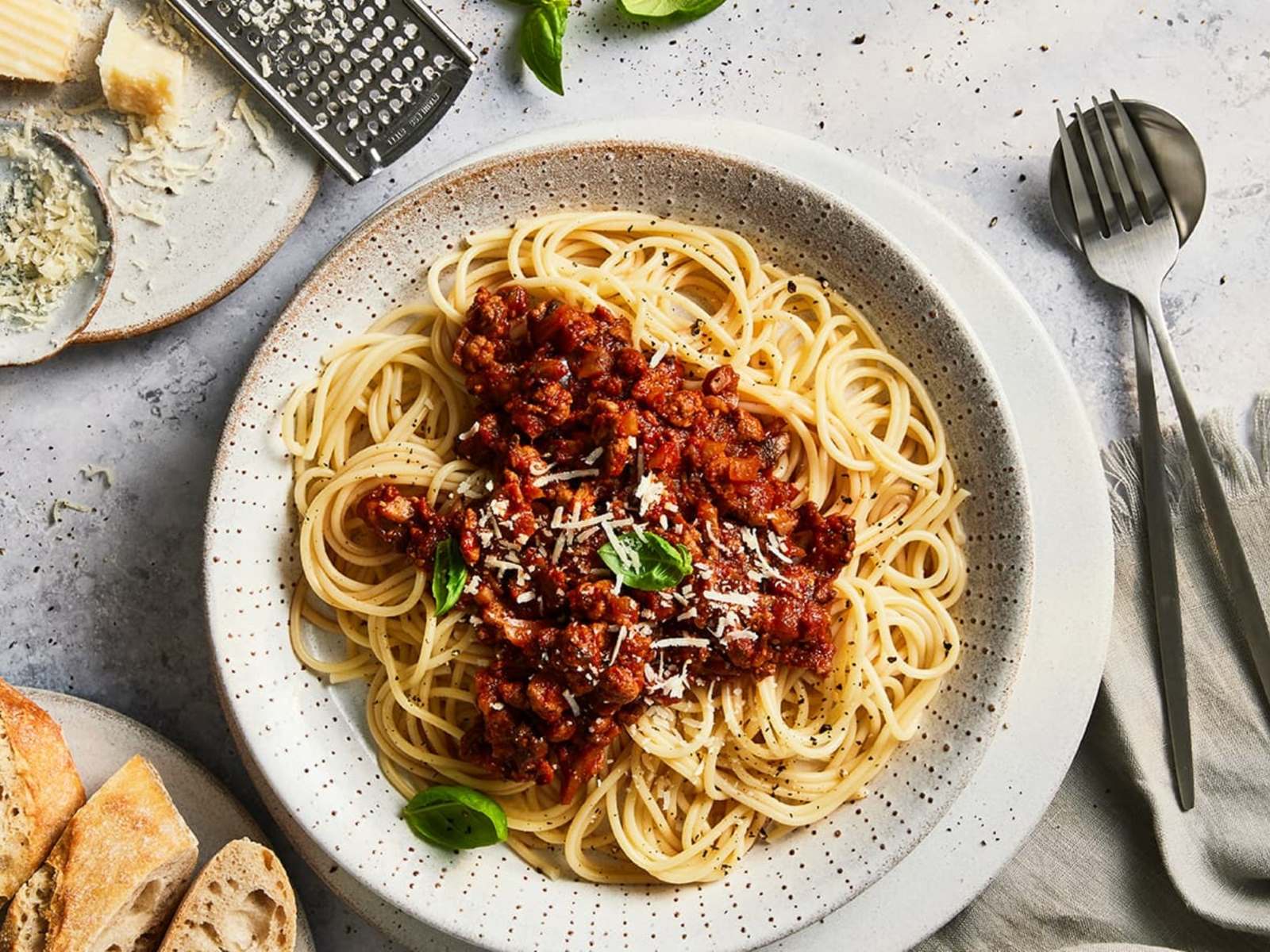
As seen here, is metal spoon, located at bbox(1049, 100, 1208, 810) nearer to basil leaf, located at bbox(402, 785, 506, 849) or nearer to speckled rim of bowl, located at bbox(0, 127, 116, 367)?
basil leaf, located at bbox(402, 785, 506, 849)

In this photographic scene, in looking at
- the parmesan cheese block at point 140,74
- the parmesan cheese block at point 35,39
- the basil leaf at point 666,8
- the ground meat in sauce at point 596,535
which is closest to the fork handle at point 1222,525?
the ground meat in sauce at point 596,535

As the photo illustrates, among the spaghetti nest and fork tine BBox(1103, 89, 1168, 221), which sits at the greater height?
fork tine BBox(1103, 89, 1168, 221)

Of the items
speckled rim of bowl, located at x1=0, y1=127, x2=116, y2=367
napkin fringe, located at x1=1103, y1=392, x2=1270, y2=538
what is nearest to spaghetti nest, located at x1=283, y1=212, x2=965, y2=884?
napkin fringe, located at x1=1103, y1=392, x2=1270, y2=538

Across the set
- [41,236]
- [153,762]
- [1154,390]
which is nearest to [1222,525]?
[1154,390]

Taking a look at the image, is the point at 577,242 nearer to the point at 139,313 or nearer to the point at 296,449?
the point at 296,449

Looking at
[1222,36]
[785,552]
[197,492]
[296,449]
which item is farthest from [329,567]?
[1222,36]

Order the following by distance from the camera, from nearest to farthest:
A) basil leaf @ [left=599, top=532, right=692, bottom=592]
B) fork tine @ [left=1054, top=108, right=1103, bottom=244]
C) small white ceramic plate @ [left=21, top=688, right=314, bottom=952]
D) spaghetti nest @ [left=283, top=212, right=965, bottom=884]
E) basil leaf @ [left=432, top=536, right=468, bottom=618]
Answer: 1. basil leaf @ [left=599, top=532, right=692, bottom=592]
2. basil leaf @ [left=432, top=536, right=468, bottom=618]
3. spaghetti nest @ [left=283, top=212, right=965, bottom=884]
4. small white ceramic plate @ [left=21, top=688, right=314, bottom=952]
5. fork tine @ [left=1054, top=108, right=1103, bottom=244]

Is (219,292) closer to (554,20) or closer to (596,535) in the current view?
(554,20)

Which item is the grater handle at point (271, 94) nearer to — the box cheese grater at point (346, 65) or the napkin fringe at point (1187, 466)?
the box cheese grater at point (346, 65)
